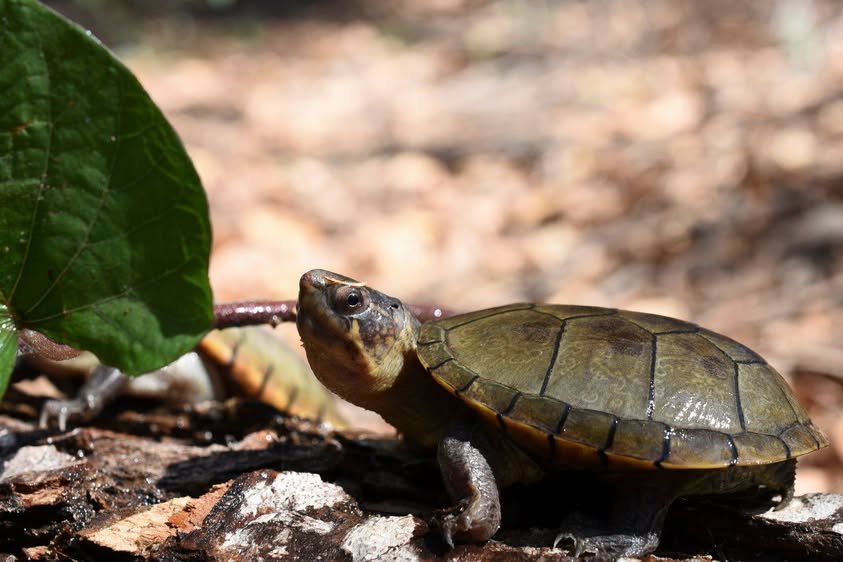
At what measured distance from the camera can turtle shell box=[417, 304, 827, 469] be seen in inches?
62.4

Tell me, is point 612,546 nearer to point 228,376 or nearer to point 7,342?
point 7,342

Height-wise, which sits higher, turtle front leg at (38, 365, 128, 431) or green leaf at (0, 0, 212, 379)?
green leaf at (0, 0, 212, 379)

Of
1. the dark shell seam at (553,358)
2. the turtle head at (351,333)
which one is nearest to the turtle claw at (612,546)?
the dark shell seam at (553,358)

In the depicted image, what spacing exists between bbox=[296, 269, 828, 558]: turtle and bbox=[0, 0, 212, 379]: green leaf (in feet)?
1.11

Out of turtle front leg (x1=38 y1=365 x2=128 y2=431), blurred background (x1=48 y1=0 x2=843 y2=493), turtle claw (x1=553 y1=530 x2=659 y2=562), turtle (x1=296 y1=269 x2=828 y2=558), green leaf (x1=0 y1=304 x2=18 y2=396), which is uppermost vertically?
blurred background (x1=48 y1=0 x2=843 y2=493)

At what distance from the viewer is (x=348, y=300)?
1.73 metres

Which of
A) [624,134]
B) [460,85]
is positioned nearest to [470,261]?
[624,134]

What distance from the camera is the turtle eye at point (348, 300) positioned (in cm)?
173

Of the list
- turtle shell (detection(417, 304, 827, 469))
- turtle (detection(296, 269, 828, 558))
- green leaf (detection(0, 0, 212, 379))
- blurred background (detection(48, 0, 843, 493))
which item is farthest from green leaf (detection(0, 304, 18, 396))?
blurred background (detection(48, 0, 843, 493))

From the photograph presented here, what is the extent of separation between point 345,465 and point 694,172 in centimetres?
410

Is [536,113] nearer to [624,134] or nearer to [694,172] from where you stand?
[624,134]

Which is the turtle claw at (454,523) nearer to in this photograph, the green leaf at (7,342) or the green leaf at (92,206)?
the green leaf at (92,206)

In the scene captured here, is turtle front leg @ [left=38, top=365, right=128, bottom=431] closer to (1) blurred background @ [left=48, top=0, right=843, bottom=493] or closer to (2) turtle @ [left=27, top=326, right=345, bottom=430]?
(2) turtle @ [left=27, top=326, right=345, bottom=430]

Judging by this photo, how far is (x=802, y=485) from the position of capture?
305cm
